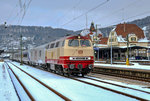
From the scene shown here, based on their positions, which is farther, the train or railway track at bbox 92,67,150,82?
railway track at bbox 92,67,150,82

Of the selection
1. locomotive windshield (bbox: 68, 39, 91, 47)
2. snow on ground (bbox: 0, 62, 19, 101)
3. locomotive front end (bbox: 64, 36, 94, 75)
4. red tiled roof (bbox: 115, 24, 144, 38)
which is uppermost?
red tiled roof (bbox: 115, 24, 144, 38)

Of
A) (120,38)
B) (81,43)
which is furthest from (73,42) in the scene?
(120,38)

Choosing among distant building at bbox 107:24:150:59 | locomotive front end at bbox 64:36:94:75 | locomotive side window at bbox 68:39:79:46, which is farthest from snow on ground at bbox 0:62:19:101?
distant building at bbox 107:24:150:59

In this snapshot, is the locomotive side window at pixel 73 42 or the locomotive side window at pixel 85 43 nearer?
the locomotive side window at pixel 73 42

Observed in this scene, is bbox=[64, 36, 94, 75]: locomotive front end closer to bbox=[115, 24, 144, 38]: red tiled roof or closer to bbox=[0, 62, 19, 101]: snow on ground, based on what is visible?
bbox=[0, 62, 19, 101]: snow on ground

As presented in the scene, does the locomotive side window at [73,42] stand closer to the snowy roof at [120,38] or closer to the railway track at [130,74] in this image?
the railway track at [130,74]

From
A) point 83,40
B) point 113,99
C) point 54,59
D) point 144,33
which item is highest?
point 144,33

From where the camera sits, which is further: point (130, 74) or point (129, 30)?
point (129, 30)

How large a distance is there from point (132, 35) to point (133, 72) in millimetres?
60648

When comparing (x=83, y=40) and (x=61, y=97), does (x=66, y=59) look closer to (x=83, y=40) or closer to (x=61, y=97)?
(x=83, y=40)

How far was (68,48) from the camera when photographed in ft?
55.2

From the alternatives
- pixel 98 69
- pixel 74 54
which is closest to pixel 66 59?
pixel 74 54

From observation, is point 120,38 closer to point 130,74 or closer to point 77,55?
point 130,74

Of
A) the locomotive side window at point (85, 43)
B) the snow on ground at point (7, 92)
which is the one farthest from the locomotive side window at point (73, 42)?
the snow on ground at point (7, 92)
